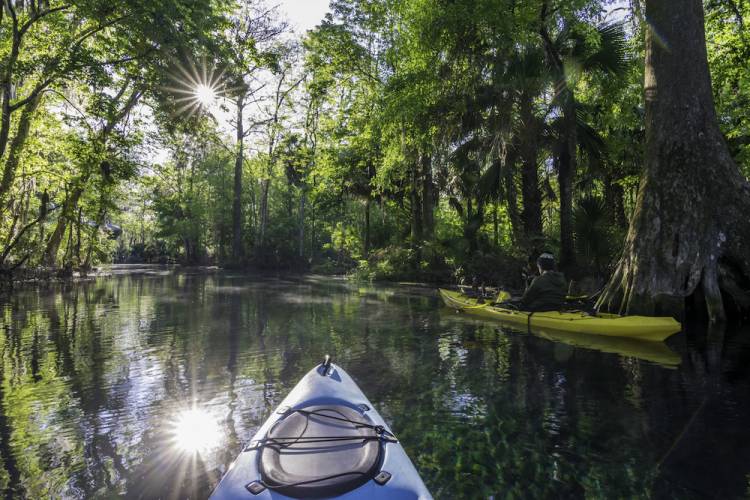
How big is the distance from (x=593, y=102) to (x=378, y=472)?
20141 millimetres

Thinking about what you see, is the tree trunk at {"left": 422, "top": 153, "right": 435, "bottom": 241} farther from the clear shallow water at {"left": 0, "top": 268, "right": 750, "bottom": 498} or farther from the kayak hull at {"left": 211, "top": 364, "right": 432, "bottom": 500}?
the kayak hull at {"left": 211, "top": 364, "right": 432, "bottom": 500}

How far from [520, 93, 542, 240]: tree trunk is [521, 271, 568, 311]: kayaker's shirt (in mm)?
6670

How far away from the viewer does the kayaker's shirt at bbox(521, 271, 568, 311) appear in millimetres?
11414

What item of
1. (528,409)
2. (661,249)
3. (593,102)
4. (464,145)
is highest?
(593,102)

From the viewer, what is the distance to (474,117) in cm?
1933

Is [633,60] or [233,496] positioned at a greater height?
[633,60]

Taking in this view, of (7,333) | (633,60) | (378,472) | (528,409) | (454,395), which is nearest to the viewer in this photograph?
(378,472)

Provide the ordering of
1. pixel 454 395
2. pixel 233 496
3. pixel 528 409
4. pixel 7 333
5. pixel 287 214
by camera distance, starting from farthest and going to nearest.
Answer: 1. pixel 287 214
2. pixel 7 333
3. pixel 454 395
4. pixel 528 409
5. pixel 233 496

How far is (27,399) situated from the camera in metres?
6.26

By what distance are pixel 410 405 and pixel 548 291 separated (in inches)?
262

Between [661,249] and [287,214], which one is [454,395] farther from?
[287,214]

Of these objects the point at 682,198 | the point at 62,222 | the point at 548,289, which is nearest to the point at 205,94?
the point at 62,222

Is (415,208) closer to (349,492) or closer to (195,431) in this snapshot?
(195,431)

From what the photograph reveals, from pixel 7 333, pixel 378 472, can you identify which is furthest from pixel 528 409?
pixel 7 333
